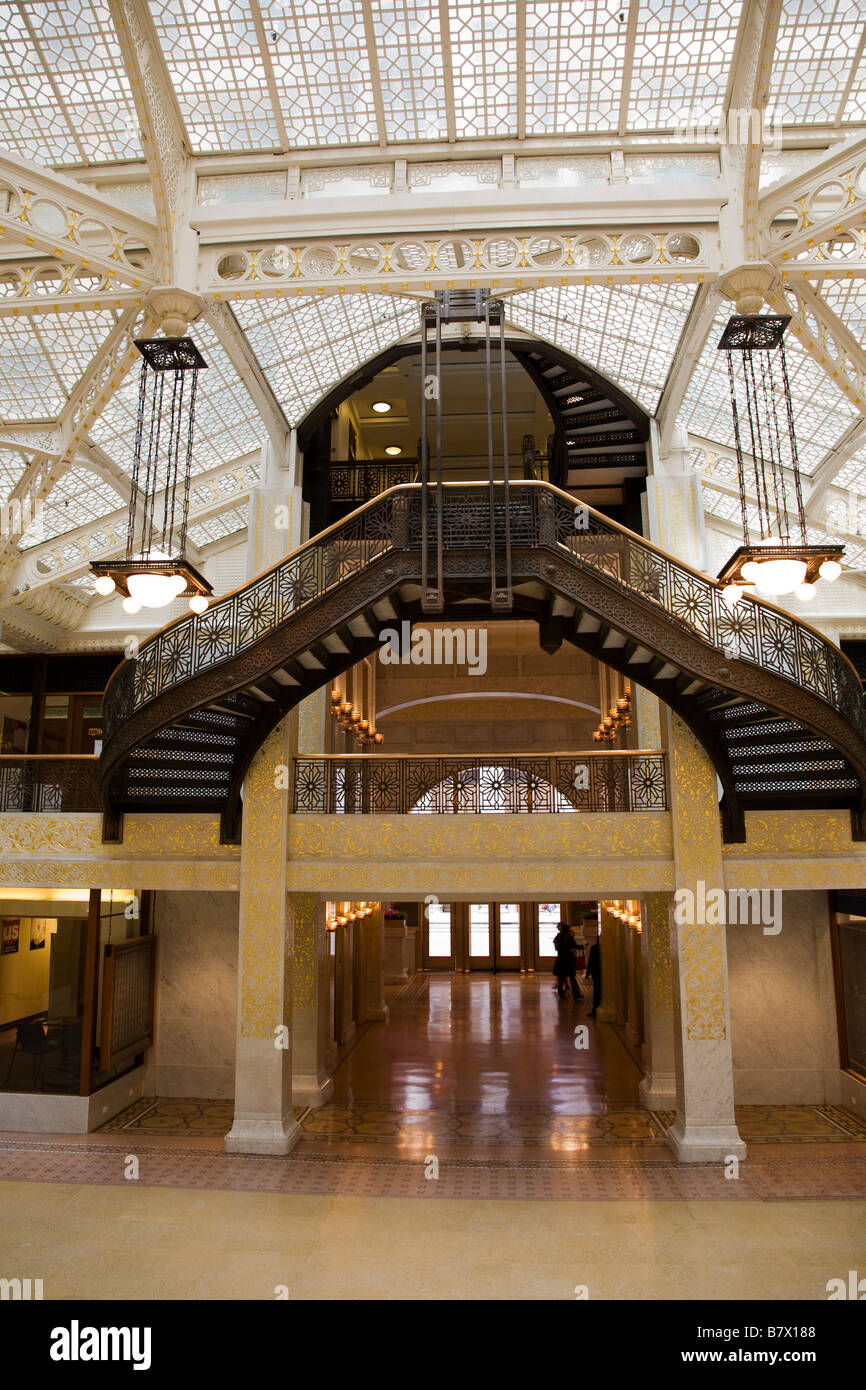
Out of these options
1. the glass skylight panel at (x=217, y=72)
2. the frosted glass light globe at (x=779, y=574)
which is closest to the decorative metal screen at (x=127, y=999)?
the frosted glass light globe at (x=779, y=574)

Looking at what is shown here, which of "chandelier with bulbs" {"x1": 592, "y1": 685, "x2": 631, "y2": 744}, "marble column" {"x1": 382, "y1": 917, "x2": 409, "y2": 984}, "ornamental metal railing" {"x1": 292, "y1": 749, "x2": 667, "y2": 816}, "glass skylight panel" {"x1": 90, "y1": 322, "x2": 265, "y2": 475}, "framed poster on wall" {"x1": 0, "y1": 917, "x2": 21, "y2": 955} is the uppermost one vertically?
"glass skylight panel" {"x1": 90, "y1": 322, "x2": 265, "y2": 475}

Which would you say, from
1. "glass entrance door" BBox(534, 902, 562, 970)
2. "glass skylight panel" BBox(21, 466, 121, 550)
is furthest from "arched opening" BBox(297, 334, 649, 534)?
"glass entrance door" BBox(534, 902, 562, 970)

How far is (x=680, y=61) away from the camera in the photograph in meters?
7.78

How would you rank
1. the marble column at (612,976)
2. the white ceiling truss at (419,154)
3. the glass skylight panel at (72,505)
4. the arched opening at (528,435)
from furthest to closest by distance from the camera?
the marble column at (612,976), the arched opening at (528,435), the glass skylight panel at (72,505), the white ceiling truss at (419,154)

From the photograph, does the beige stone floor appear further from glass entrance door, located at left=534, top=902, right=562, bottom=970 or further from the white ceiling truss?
glass entrance door, located at left=534, top=902, right=562, bottom=970

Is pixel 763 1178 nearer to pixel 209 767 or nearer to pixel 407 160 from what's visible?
pixel 209 767

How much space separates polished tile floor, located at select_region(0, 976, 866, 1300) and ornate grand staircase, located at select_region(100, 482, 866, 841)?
12.5ft

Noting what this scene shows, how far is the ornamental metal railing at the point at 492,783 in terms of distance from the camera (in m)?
10.7

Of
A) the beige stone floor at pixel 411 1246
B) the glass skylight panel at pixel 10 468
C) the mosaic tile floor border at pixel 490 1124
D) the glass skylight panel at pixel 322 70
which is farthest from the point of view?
the glass skylight panel at pixel 10 468

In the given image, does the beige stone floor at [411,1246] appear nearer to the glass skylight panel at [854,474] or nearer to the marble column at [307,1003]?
the marble column at [307,1003]

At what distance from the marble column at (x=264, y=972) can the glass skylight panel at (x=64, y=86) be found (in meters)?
6.22

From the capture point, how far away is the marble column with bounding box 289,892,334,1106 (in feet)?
38.8

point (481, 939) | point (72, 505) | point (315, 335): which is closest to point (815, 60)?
point (315, 335)

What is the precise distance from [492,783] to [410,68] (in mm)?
7357
